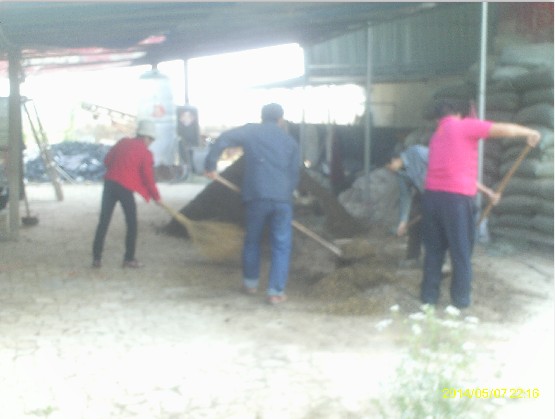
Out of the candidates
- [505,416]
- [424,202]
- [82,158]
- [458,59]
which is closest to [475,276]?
[424,202]

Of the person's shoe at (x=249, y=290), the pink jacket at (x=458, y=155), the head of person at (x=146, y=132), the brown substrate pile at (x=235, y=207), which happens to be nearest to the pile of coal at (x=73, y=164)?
the brown substrate pile at (x=235, y=207)

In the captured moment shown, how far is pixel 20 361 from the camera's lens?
6.10 m

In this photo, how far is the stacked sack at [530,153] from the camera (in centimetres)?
963

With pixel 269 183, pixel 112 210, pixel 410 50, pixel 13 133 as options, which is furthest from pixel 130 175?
pixel 410 50

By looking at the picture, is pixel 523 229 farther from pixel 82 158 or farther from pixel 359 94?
pixel 82 158

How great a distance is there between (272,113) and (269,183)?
670 millimetres

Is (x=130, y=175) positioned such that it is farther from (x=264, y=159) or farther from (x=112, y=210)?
(x=264, y=159)

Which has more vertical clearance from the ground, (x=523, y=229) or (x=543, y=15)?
(x=543, y=15)

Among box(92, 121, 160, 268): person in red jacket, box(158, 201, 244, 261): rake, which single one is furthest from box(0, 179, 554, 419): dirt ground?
box(92, 121, 160, 268): person in red jacket

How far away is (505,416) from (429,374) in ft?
2.68

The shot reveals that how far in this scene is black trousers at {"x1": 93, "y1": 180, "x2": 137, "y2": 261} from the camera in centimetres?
934

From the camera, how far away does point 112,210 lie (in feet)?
31.3

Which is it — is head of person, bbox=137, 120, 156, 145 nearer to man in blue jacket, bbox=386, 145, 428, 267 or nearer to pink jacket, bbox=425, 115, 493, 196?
man in blue jacket, bbox=386, 145, 428, 267

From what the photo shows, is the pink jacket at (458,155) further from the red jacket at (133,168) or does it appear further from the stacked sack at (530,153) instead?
the red jacket at (133,168)
